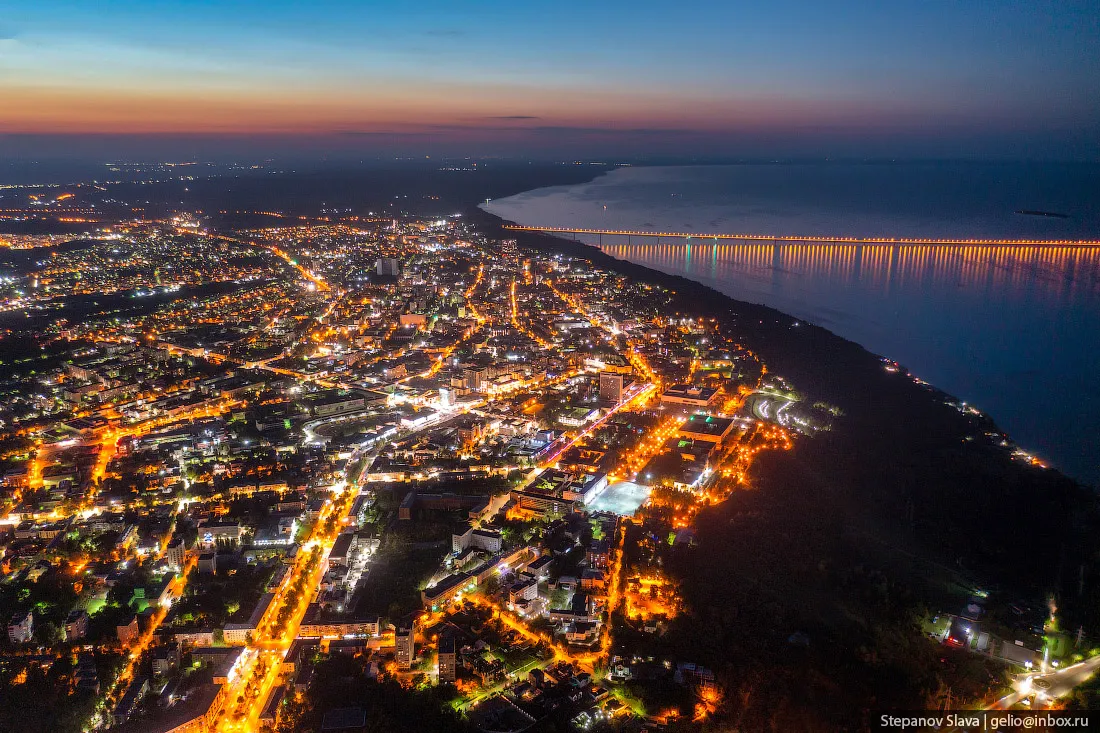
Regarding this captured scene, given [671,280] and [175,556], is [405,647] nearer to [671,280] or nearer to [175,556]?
[175,556]

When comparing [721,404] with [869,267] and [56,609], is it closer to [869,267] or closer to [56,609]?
[56,609]

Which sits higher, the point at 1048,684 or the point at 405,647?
the point at 405,647

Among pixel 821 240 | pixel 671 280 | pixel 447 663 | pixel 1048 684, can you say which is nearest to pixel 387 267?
pixel 671 280

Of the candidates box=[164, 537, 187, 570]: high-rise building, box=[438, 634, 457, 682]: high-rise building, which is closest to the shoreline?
box=[438, 634, 457, 682]: high-rise building

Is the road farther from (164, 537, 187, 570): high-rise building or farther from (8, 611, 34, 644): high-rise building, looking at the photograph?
(8, 611, 34, 644): high-rise building

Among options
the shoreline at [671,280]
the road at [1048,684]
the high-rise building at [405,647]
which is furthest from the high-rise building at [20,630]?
the shoreline at [671,280]

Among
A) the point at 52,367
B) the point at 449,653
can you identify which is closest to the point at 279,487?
the point at 449,653

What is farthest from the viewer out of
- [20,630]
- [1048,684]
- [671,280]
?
[671,280]

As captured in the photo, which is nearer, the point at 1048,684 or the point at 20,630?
the point at 1048,684
